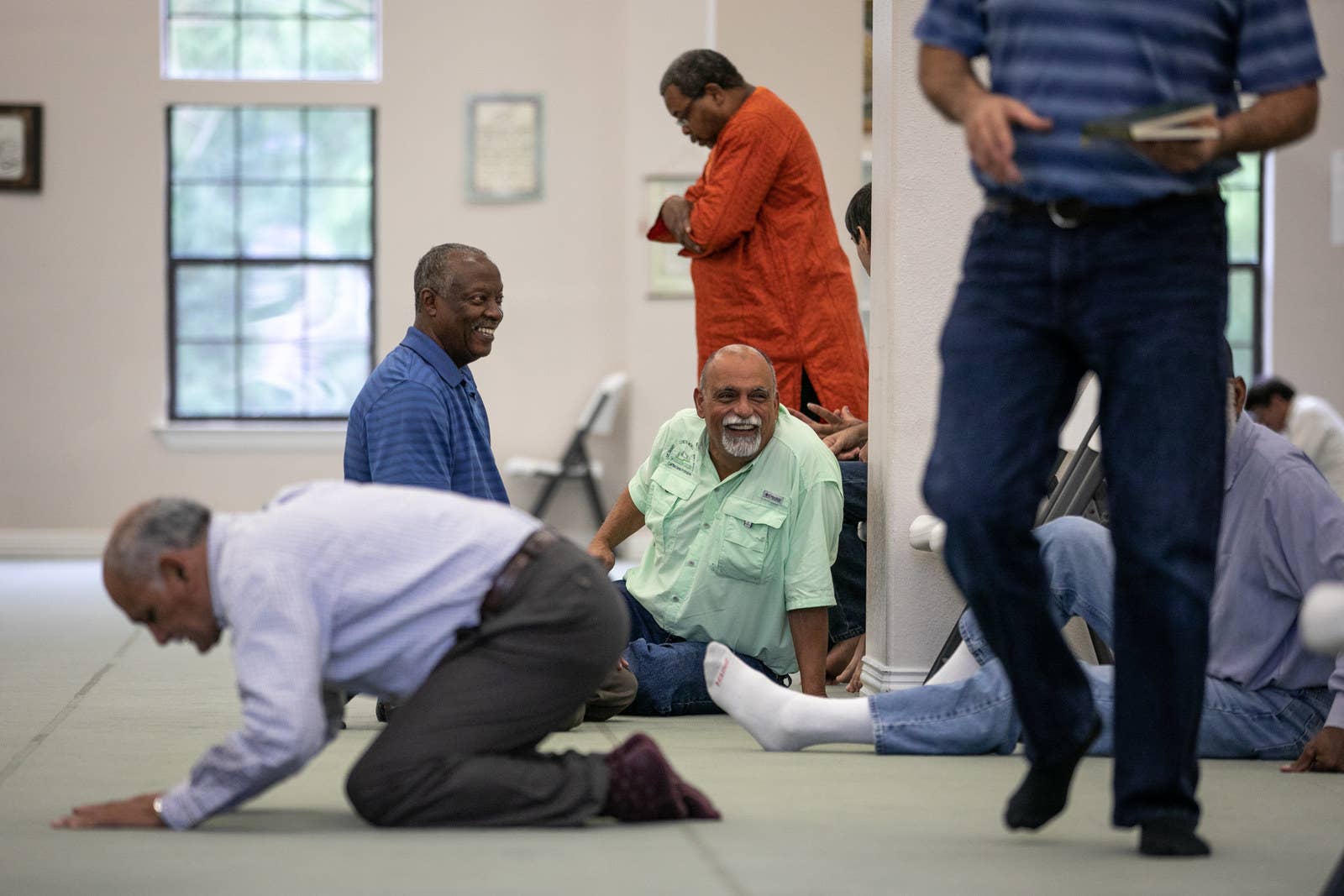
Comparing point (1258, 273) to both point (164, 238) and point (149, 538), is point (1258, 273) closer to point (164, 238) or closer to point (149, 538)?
point (164, 238)

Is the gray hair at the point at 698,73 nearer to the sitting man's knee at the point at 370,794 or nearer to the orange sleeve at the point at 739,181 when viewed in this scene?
the orange sleeve at the point at 739,181

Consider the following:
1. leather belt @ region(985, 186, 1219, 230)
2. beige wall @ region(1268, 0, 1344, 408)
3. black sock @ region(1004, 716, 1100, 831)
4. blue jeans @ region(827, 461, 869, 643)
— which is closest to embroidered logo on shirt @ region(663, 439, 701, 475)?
blue jeans @ region(827, 461, 869, 643)

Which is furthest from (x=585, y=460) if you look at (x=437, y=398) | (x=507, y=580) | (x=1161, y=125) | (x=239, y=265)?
(x=1161, y=125)

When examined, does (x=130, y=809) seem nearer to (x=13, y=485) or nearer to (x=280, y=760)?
(x=280, y=760)

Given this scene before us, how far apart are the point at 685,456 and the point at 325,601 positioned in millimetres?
1984

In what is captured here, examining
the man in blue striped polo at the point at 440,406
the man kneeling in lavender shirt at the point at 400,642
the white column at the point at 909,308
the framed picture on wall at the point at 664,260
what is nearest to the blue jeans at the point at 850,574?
the white column at the point at 909,308

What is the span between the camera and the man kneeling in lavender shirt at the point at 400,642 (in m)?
2.21

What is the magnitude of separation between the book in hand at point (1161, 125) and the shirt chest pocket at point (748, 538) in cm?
200

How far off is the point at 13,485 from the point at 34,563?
26.1 inches

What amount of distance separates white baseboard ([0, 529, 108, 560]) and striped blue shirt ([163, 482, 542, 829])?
25.6 ft

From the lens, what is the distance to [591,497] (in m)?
9.79

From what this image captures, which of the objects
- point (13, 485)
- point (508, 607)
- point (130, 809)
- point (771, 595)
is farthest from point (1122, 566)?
point (13, 485)

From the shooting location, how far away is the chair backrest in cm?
952

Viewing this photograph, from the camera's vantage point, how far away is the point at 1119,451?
7.06 feet
